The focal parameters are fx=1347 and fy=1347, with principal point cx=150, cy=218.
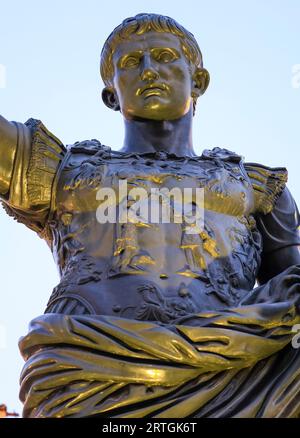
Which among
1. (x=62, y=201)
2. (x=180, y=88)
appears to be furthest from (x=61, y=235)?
(x=180, y=88)

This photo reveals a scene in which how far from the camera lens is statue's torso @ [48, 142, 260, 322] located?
7.21 meters

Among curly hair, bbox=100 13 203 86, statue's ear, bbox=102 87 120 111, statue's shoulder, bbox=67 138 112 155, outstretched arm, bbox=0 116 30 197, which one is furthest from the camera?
statue's ear, bbox=102 87 120 111

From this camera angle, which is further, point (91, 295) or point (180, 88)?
point (180, 88)

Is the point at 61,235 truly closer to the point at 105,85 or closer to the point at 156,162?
the point at 156,162

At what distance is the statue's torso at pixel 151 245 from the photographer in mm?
7215

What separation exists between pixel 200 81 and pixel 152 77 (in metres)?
0.67

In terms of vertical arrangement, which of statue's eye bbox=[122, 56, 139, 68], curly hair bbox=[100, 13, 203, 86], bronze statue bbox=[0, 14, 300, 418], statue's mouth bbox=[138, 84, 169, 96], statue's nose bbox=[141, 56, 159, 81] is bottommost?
bronze statue bbox=[0, 14, 300, 418]

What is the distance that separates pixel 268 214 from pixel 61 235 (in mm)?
1378

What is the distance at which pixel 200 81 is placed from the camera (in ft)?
28.8

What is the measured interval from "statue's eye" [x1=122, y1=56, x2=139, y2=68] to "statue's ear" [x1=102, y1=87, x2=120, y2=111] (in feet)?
1.03

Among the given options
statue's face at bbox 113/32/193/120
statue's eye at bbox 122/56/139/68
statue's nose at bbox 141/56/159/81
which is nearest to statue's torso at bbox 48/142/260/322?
statue's face at bbox 113/32/193/120

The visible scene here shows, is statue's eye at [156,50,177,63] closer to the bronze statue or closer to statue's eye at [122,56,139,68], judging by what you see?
the bronze statue

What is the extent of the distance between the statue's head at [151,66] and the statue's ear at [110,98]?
0.06 feet

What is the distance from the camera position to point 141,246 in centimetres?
742
